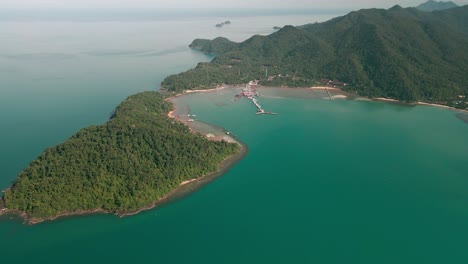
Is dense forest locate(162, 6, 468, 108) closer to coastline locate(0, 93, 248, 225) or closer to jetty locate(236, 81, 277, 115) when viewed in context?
jetty locate(236, 81, 277, 115)

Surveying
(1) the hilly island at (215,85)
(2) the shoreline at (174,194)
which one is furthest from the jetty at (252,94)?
(2) the shoreline at (174,194)

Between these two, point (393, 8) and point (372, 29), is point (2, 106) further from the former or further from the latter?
point (393, 8)

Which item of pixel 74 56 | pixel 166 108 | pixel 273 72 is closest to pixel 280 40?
pixel 273 72

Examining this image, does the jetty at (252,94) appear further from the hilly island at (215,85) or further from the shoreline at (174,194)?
the shoreline at (174,194)

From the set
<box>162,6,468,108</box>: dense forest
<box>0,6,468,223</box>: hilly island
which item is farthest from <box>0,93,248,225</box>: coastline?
<box>162,6,468,108</box>: dense forest

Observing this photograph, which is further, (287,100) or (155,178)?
(287,100)

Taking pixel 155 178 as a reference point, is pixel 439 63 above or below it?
above
